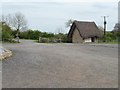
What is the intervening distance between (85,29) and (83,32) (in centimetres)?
146

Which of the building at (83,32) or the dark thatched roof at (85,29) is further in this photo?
the building at (83,32)

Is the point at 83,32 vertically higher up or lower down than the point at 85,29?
lower down

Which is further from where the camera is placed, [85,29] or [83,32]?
[85,29]

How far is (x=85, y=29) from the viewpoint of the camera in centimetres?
7088

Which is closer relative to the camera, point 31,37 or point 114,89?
point 114,89

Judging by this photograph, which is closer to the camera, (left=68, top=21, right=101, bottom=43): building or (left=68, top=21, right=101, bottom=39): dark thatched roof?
(left=68, top=21, right=101, bottom=39): dark thatched roof

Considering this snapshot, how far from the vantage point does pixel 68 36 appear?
73.3 m

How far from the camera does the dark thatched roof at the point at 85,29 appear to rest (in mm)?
69562

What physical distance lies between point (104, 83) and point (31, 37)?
75.3 m

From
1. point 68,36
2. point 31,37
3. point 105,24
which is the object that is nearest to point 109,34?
point 105,24

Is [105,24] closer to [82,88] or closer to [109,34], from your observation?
[109,34]

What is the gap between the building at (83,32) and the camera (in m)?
69.7

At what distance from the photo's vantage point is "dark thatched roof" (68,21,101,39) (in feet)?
228

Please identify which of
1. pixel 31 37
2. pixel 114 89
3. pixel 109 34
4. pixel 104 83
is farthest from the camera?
pixel 31 37
